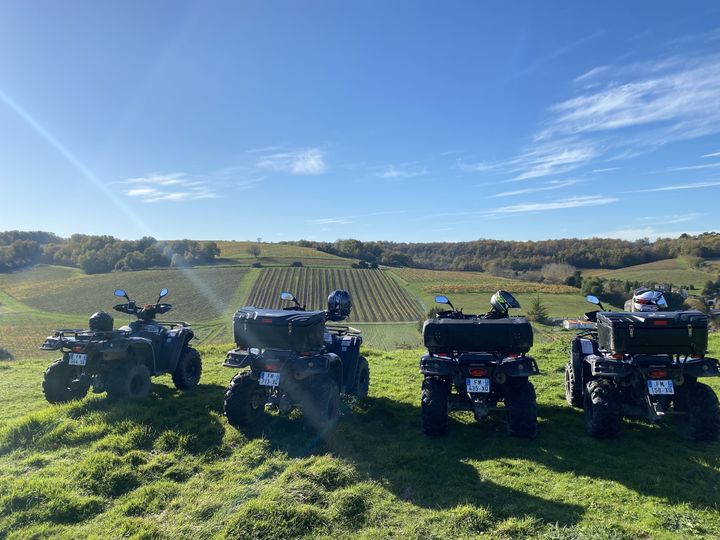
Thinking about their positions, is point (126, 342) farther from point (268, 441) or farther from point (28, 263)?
point (28, 263)

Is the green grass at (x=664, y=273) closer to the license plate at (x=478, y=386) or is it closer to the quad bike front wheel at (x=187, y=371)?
the license plate at (x=478, y=386)

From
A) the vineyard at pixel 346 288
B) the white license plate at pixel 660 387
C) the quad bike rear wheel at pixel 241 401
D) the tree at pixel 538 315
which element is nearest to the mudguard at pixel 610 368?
the white license plate at pixel 660 387

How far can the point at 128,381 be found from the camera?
7973 millimetres

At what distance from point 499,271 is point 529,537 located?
276ft

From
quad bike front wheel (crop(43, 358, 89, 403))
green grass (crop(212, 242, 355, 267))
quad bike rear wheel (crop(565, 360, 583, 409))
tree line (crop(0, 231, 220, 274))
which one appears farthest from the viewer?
green grass (crop(212, 242, 355, 267))

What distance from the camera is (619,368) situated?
5.95 meters

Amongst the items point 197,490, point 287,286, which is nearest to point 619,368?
point 197,490

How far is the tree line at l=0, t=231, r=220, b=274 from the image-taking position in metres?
76.1

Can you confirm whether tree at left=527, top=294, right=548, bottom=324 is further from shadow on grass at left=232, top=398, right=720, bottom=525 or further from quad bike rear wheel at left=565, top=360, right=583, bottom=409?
shadow on grass at left=232, top=398, right=720, bottom=525

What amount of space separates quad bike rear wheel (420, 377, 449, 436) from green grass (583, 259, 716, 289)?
54.3 metres

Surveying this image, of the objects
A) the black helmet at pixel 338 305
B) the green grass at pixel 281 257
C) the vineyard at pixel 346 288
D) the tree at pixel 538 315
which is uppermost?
the green grass at pixel 281 257

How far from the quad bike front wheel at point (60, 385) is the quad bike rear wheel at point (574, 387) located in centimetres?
909

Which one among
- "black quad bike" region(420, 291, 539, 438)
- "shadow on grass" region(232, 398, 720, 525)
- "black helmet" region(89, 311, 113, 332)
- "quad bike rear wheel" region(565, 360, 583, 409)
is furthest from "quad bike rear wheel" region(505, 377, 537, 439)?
"black helmet" region(89, 311, 113, 332)

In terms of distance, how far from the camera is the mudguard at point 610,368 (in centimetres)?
593
